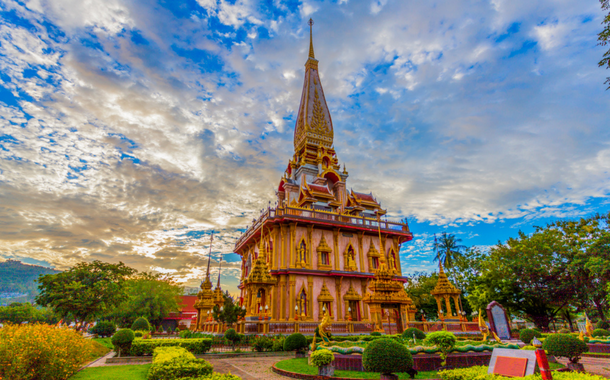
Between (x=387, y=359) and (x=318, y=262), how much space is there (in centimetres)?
1983

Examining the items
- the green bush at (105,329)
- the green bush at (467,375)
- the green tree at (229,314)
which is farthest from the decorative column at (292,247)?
the green bush at (467,375)

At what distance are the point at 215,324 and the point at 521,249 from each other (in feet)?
84.0

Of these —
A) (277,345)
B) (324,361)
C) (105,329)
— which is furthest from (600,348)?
(105,329)

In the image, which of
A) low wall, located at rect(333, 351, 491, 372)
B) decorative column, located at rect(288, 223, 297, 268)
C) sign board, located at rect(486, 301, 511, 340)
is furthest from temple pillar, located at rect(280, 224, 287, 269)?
low wall, located at rect(333, 351, 491, 372)

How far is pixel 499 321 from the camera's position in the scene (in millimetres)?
16766

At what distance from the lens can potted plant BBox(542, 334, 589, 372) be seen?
10.0m

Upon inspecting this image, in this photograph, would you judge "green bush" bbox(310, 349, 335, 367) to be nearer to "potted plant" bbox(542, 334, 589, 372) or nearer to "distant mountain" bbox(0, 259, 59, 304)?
"potted plant" bbox(542, 334, 589, 372)

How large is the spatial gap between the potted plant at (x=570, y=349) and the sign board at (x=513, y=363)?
4424mm

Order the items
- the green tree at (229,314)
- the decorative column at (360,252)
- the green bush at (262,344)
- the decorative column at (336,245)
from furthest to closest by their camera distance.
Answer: the decorative column at (360,252) → the decorative column at (336,245) → the green tree at (229,314) → the green bush at (262,344)

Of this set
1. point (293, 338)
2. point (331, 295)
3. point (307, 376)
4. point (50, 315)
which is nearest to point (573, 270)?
point (331, 295)

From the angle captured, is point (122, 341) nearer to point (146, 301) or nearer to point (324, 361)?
point (324, 361)

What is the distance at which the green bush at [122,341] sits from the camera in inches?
572

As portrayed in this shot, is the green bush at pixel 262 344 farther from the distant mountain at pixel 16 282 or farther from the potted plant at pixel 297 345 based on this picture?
the distant mountain at pixel 16 282

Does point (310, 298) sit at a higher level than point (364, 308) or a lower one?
higher
